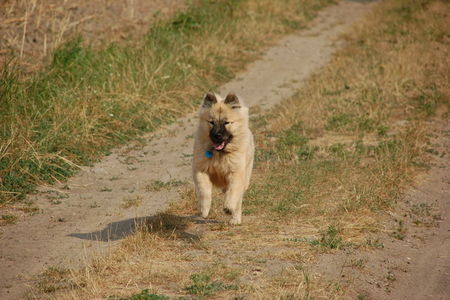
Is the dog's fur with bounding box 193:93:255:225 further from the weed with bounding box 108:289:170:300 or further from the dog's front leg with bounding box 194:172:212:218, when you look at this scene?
the weed with bounding box 108:289:170:300

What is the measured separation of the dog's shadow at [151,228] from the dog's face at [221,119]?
3.40 ft

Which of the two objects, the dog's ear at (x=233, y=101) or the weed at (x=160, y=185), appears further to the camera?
the weed at (x=160, y=185)

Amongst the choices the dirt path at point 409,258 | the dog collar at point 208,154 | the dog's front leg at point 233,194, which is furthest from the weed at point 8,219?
the dirt path at point 409,258

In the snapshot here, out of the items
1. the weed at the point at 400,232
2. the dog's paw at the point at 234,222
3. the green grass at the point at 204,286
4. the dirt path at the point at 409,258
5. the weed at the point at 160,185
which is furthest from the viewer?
the weed at the point at 160,185

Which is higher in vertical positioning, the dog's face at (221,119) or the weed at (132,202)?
the dog's face at (221,119)

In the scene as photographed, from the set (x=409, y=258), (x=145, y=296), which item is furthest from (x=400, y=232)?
(x=145, y=296)

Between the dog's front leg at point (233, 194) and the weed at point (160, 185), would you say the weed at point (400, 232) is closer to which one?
the dog's front leg at point (233, 194)

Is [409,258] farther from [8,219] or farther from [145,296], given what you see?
[8,219]

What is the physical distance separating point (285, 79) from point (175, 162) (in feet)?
17.0

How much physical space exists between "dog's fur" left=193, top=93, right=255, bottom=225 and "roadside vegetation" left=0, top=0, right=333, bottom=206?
2.65 metres

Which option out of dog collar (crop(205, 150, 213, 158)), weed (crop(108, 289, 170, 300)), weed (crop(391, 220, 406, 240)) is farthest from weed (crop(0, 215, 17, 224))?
weed (crop(391, 220, 406, 240))

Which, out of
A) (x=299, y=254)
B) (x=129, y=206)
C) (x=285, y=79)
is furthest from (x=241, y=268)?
(x=285, y=79)

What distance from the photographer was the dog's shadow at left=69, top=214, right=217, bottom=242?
22.5ft

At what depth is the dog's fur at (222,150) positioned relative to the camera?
6.62 m
